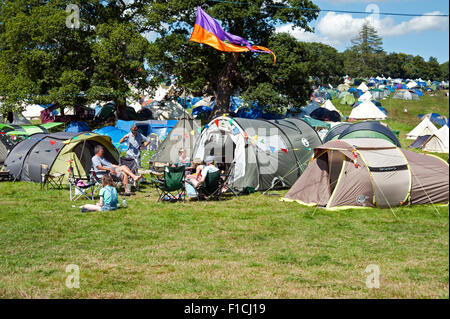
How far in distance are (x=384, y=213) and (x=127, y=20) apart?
2439cm

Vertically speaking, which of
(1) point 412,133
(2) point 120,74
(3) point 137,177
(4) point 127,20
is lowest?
(3) point 137,177

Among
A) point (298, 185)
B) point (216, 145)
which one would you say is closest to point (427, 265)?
point (298, 185)

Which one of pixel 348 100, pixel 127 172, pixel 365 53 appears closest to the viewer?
pixel 127 172

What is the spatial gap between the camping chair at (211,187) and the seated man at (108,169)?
172cm

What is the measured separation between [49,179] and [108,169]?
2.23 meters

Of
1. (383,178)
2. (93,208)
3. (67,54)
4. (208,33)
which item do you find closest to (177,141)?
(208,33)

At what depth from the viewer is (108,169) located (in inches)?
416

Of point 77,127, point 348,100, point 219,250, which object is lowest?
point 219,250

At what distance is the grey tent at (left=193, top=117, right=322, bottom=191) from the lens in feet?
36.8

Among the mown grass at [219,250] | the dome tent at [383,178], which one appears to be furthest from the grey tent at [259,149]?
the dome tent at [383,178]

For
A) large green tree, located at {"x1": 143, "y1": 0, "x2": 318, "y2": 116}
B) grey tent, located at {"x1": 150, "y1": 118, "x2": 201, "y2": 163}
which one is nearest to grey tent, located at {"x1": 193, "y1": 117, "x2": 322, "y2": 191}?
grey tent, located at {"x1": 150, "y1": 118, "x2": 201, "y2": 163}

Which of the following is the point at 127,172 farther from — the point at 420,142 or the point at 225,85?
the point at 225,85

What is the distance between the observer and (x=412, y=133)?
24828 mm

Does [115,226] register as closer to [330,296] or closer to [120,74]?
[330,296]
